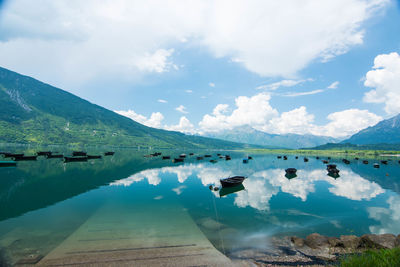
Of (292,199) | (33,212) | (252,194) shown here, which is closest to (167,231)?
(33,212)

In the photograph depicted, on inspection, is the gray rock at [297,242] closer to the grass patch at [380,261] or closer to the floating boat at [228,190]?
the grass patch at [380,261]

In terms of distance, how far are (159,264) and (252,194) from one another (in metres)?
31.2

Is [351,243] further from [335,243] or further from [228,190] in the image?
[228,190]

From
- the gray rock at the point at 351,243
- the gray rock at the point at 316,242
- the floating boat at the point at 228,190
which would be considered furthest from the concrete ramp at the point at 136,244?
the floating boat at the point at 228,190

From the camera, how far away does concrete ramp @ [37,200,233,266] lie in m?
14.6

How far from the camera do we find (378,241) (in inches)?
650

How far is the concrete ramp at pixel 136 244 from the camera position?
1461cm

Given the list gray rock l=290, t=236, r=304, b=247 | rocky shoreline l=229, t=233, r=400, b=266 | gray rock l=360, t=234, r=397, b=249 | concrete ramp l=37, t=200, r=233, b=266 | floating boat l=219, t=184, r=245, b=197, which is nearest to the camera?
concrete ramp l=37, t=200, r=233, b=266

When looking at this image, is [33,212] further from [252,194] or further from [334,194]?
Answer: [334,194]

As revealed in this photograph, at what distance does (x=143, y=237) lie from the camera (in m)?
19.3

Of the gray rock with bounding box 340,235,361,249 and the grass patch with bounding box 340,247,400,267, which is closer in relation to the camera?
the grass patch with bounding box 340,247,400,267

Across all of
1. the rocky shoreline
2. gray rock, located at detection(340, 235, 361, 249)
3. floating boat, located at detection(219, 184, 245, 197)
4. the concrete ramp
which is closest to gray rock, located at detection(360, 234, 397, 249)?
the rocky shoreline

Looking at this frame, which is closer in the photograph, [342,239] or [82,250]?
[82,250]

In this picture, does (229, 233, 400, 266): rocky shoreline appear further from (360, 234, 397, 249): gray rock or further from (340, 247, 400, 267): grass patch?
(340, 247, 400, 267): grass patch
